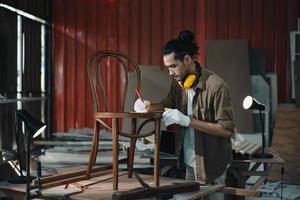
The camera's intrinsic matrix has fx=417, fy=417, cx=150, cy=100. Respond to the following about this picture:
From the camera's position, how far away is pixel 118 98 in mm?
5625

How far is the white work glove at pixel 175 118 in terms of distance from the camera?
229cm

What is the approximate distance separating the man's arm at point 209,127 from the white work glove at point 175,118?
4 centimetres

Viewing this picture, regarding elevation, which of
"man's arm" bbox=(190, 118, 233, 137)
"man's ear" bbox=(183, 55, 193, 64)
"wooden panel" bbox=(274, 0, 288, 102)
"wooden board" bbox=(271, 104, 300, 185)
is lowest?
"wooden board" bbox=(271, 104, 300, 185)

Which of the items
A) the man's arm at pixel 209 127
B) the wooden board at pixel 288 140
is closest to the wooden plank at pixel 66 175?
the man's arm at pixel 209 127

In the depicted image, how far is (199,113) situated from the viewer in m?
2.49

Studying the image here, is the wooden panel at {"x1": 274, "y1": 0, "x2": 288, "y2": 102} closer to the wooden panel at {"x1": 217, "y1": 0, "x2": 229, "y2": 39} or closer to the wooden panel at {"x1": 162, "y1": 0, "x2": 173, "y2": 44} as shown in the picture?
the wooden panel at {"x1": 217, "y1": 0, "x2": 229, "y2": 39}

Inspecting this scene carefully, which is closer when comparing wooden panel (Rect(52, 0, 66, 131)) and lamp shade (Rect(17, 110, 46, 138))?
lamp shade (Rect(17, 110, 46, 138))

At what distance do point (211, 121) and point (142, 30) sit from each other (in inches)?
130

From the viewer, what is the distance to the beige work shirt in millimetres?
2367

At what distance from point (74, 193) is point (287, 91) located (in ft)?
12.7

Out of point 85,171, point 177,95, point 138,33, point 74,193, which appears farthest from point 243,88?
point 74,193

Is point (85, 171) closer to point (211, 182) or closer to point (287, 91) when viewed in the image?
point (211, 182)

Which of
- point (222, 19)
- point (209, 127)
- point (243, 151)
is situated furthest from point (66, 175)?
point (222, 19)

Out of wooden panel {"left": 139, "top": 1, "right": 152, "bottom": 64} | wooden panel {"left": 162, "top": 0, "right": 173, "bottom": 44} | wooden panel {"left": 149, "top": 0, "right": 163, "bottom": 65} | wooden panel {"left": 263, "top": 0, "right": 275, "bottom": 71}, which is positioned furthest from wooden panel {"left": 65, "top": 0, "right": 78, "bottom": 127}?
wooden panel {"left": 263, "top": 0, "right": 275, "bottom": 71}
